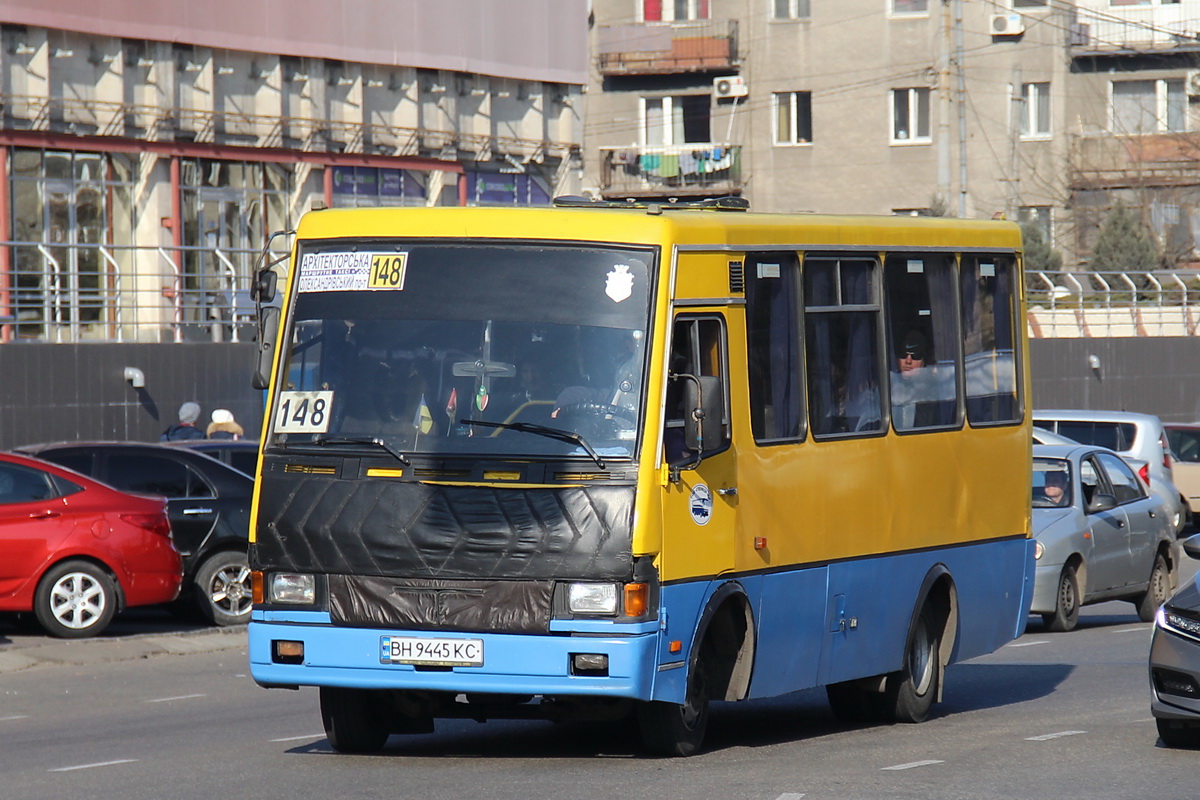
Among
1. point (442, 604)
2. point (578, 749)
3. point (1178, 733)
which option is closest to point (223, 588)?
point (578, 749)

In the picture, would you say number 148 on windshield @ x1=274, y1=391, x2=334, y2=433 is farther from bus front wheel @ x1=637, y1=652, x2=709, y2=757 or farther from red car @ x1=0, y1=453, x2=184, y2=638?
red car @ x1=0, y1=453, x2=184, y2=638

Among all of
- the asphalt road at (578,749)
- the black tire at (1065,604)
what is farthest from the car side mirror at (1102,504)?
the asphalt road at (578,749)

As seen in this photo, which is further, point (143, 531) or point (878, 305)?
point (143, 531)

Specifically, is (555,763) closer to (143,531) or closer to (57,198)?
(143,531)

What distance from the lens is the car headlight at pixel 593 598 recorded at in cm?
891

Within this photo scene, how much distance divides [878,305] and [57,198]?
24.2 m

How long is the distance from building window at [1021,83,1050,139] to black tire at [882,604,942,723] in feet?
138

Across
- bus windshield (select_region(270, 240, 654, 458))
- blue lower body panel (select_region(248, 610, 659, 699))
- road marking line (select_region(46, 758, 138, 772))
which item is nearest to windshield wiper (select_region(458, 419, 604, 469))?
bus windshield (select_region(270, 240, 654, 458))

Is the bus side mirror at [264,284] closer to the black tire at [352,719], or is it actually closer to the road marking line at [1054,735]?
the black tire at [352,719]

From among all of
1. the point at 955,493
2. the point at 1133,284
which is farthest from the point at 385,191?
the point at 955,493

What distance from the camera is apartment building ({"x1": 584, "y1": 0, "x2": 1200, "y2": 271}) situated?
5138 centimetres

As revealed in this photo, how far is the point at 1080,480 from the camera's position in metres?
17.9

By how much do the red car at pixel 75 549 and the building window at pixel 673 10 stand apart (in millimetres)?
39388

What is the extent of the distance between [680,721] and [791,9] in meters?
44.8
